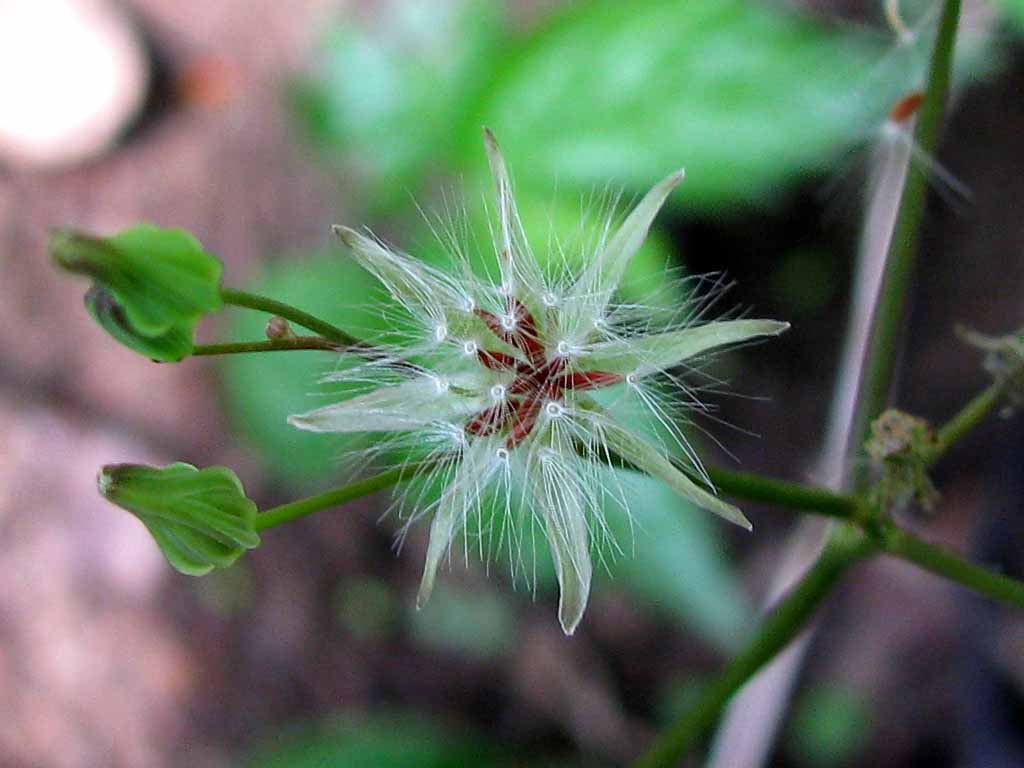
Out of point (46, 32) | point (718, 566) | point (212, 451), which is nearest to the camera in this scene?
point (718, 566)

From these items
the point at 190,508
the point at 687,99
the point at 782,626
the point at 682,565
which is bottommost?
the point at 190,508

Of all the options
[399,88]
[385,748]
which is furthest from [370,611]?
[399,88]

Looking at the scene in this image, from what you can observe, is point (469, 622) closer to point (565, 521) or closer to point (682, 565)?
point (682, 565)

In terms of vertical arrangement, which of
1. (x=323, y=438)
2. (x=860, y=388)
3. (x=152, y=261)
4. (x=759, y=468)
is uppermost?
(x=759, y=468)

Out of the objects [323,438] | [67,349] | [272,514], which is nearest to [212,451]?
[67,349]

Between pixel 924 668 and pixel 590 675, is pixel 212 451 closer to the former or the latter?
pixel 590 675

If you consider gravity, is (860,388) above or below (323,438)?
below
